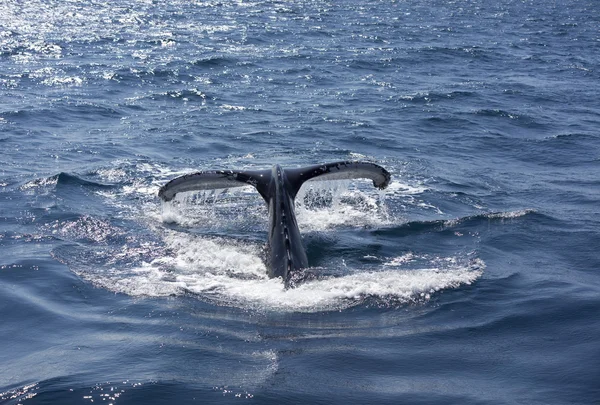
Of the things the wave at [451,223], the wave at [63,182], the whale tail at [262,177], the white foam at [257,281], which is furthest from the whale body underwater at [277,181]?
the wave at [63,182]

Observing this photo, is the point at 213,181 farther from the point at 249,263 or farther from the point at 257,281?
the point at 257,281

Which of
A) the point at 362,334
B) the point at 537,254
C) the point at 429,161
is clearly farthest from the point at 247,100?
the point at 362,334

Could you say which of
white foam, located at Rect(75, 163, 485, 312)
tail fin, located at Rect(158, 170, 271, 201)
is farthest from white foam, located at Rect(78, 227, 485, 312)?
tail fin, located at Rect(158, 170, 271, 201)

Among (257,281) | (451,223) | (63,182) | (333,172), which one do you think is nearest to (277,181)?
(333,172)

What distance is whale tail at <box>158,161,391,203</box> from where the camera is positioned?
11.6 metres

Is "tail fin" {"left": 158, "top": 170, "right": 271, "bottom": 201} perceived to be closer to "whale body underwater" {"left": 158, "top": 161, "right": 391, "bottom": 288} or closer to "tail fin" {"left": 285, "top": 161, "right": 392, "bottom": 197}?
"whale body underwater" {"left": 158, "top": 161, "right": 391, "bottom": 288}

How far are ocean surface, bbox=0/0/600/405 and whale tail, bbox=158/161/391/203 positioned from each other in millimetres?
351

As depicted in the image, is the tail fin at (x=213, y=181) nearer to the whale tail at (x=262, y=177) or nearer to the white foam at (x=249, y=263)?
the whale tail at (x=262, y=177)

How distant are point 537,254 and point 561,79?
1759 cm

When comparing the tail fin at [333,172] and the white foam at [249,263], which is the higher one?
the tail fin at [333,172]

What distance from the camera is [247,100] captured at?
23.9 metres

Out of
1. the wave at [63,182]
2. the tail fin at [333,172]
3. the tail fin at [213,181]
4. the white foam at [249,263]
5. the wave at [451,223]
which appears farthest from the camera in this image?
the wave at [63,182]

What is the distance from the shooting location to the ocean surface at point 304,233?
7.51 m

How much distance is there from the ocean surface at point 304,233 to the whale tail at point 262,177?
35cm
